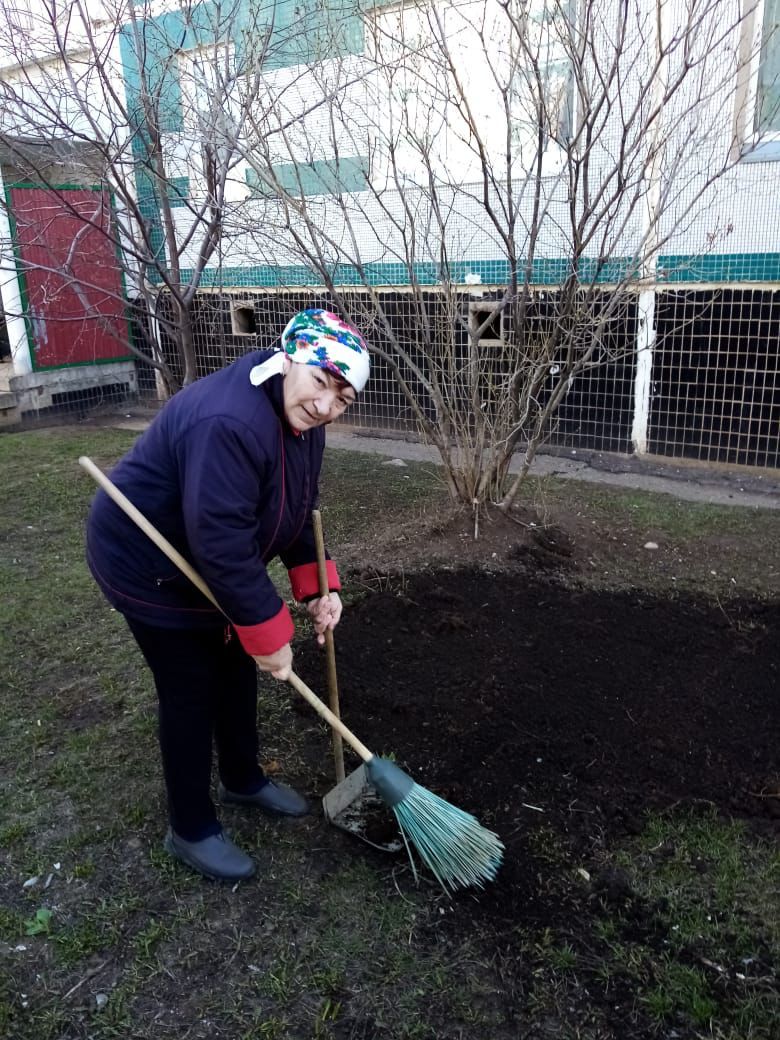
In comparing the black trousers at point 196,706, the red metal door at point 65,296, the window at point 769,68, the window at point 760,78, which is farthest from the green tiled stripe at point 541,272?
the black trousers at point 196,706

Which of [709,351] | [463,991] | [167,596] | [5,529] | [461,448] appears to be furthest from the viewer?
[709,351]

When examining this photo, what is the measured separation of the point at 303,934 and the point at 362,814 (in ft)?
1.34

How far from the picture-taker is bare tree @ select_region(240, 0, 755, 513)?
173 inches

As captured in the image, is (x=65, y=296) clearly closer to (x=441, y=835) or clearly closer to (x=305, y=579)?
(x=305, y=579)

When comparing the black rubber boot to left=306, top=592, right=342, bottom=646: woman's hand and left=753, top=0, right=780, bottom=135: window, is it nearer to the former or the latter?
left=306, top=592, right=342, bottom=646: woman's hand

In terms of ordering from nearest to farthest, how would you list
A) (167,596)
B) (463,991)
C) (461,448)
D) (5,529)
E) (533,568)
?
(463,991), (167,596), (533,568), (461,448), (5,529)

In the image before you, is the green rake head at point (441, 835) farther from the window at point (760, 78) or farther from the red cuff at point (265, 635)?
the window at point (760, 78)

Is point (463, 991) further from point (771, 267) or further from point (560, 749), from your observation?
point (771, 267)

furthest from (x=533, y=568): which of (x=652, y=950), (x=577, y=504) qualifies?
(x=652, y=950)

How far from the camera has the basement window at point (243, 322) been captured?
9197mm

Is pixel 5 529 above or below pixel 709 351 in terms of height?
below

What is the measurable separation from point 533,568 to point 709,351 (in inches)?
115

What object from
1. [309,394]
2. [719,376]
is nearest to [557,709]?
[309,394]

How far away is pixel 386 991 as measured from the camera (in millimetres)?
2199
